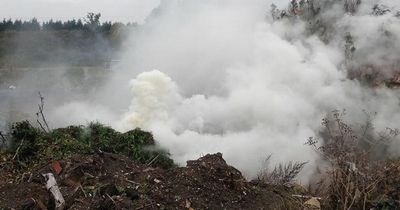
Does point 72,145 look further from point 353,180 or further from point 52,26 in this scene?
point 52,26

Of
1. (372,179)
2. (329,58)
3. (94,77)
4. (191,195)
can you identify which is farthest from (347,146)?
(94,77)

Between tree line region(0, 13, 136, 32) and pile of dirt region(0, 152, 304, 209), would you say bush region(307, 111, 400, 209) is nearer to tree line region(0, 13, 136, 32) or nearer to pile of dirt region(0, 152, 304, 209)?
pile of dirt region(0, 152, 304, 209)

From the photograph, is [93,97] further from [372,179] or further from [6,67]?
[372,179]

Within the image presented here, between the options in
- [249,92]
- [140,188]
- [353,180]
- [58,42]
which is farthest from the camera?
[58,42]

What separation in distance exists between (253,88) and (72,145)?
8.89 m

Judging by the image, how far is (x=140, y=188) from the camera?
→ 763cm

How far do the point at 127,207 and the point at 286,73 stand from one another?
13107 mm

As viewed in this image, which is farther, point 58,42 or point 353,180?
point 58,42

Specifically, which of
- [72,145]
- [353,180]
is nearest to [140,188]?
[353,180]

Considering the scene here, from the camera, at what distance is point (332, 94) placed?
1797 centimetres

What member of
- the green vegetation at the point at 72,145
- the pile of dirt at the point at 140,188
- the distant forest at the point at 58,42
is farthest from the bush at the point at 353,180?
the distant forest at the point at 58,42

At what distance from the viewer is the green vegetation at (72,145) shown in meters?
10.5

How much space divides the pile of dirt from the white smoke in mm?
5672

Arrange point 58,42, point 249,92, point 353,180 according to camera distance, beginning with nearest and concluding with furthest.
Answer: point 353,180 → point 249,92 → point 58,42
